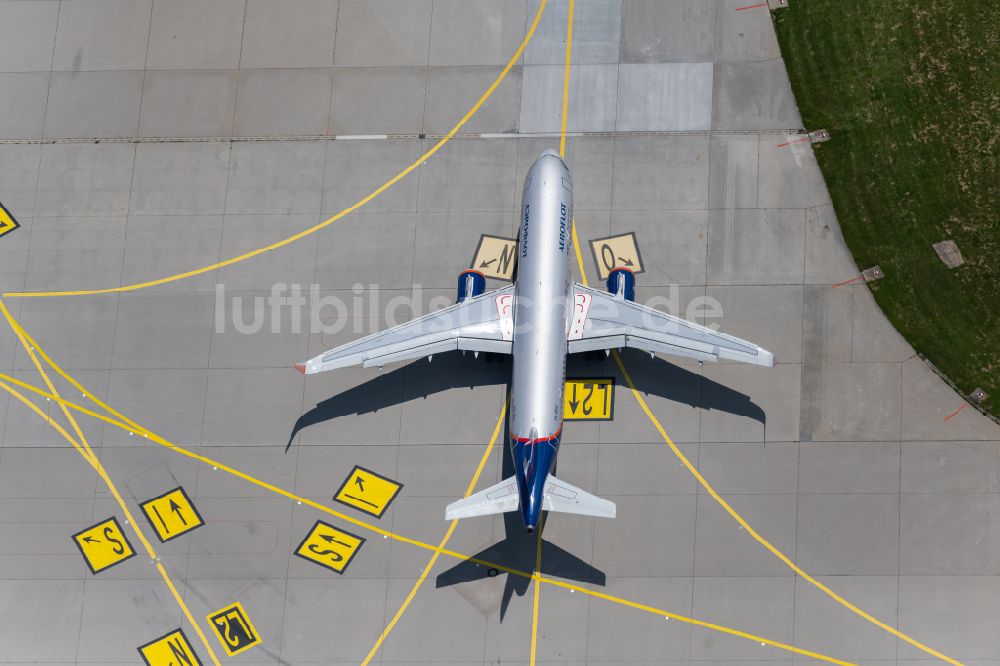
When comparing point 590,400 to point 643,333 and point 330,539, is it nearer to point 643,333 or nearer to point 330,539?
point 643,333

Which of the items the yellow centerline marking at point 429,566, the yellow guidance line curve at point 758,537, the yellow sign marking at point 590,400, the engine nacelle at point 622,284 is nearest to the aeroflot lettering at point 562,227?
the engine nacelle at point 622,284

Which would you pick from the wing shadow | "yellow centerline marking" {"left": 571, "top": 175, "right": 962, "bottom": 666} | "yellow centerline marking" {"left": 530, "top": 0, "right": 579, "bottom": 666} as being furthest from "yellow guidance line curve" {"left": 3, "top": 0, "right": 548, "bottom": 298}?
"yellow centerline marking" {"left": 571, "top": 175, "right": 962, "bottom": 666}

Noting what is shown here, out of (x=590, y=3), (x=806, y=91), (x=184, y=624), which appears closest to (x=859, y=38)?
(x=806, y=91)

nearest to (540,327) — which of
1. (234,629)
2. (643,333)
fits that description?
(643,333)

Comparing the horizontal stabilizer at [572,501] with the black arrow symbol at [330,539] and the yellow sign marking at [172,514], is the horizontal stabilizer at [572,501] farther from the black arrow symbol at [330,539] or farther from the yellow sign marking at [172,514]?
the yellow sign marking at [172,514]

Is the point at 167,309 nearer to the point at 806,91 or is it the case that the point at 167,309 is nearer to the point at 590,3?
the point at 590,3

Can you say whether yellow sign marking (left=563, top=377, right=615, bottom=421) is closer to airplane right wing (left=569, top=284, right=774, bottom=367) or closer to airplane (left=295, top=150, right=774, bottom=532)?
airplane (left=295, top=150, right=774, bottom=532)
